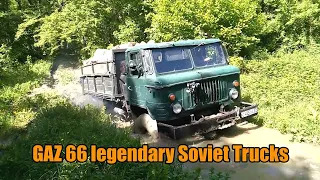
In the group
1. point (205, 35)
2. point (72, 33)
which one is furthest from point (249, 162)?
point (72, 33)

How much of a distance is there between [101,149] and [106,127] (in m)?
1.69

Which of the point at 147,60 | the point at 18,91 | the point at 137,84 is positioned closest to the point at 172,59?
the point at 147,60

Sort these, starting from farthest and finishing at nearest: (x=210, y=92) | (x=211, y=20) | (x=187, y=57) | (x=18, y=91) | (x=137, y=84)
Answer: (x=18, y=91) < (x=211, y=20) < (x=137, y=84) < (x=187, y=57) < (x=210, y=92)

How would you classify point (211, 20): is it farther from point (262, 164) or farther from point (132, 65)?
point (262, 164)

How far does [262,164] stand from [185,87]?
2.36m

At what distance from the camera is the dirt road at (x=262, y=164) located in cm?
560

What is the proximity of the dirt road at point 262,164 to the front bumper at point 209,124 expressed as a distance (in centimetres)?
39

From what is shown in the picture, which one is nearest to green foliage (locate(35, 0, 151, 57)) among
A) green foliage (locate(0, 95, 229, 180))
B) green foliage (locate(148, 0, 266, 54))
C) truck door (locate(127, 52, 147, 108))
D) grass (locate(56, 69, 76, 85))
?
grass (locate(56, 69, 76, 85))

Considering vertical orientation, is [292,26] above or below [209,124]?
above

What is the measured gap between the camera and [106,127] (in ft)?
22.7

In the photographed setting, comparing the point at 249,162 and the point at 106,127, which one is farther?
the point at 106,127

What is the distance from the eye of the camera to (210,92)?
7641mm

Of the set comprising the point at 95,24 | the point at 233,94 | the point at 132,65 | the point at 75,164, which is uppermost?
the point at 95,24

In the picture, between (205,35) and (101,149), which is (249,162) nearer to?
(101,149)
